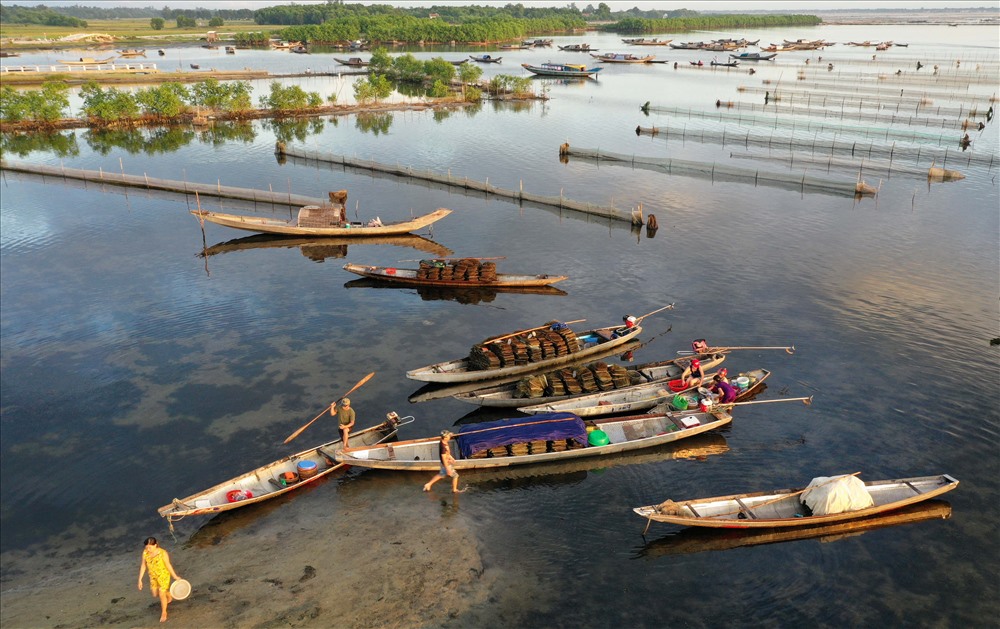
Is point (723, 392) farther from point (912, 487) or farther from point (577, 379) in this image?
point (912, 487)

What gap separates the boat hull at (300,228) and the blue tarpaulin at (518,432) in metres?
28.0

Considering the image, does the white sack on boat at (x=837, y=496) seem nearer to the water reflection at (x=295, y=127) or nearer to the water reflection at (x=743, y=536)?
the water reflection at (x=743, y=536)

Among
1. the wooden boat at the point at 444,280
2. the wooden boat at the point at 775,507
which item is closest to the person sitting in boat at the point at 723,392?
the wooden boat at the point at 775,507

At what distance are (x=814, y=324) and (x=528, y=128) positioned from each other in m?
65.1

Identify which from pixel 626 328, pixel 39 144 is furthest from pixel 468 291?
pixel 39 144

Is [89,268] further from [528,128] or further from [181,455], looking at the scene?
[528,128]

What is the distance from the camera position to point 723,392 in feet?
89.6

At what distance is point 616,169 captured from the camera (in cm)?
7112

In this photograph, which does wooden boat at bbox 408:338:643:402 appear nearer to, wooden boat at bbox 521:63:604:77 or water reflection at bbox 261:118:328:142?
water reflection at bbox 261:118:328:142

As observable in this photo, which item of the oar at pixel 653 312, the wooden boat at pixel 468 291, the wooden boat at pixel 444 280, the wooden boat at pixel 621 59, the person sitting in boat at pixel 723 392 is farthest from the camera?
the wooden boat at pixel 621 59

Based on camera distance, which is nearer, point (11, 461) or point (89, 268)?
point (11, 461)

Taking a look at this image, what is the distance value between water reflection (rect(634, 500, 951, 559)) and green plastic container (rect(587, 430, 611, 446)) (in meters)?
4.28

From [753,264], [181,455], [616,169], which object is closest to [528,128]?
[616,169]

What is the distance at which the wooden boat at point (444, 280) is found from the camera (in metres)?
39.9
